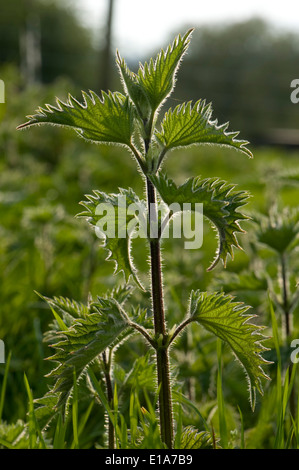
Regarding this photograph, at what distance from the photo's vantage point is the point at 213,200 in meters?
0.88

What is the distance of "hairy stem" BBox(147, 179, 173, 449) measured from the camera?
3.08ft

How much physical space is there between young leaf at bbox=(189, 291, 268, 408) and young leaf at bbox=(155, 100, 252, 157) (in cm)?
27

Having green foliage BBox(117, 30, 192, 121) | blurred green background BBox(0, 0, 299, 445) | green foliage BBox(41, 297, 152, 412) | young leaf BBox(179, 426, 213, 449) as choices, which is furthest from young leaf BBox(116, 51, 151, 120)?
young leaf BBox(179, 426, 213, 449)

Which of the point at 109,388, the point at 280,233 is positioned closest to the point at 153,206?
the point at 109,388

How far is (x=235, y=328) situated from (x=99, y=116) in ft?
1.41

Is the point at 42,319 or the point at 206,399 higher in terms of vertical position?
the point at 42,319

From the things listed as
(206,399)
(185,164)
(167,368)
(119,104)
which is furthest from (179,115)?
(185,164)

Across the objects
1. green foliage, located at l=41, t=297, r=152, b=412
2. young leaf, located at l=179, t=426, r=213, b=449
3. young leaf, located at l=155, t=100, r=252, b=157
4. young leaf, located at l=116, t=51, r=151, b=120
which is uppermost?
young leaf, located at l=116, t=51, r=151, b=120

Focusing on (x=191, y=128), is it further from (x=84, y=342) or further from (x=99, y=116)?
(x=84, y=342)

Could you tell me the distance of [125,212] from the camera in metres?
0.94

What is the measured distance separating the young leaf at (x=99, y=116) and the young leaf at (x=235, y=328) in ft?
1.03

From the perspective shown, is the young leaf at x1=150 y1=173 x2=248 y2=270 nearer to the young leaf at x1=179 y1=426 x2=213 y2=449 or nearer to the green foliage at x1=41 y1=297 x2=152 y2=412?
the green foliage at x1=41 y1=297 x2=152 y2=412

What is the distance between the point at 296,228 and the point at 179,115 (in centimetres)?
65
